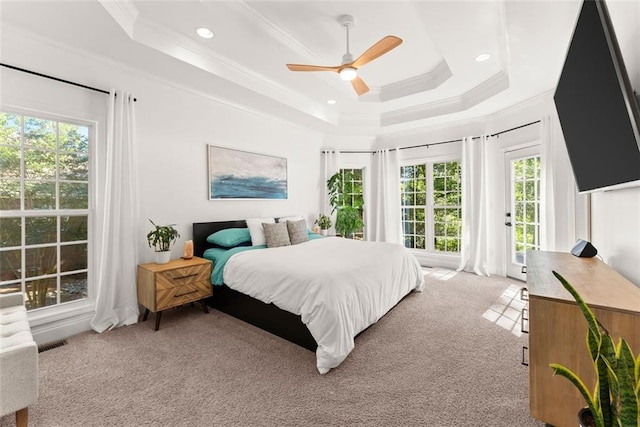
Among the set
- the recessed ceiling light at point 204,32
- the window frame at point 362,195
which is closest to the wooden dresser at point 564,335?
the recessed ceiling light at point 204,32

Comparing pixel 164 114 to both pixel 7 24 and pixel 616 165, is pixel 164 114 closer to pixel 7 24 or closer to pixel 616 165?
pixel 7 24

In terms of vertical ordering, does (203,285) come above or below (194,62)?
below

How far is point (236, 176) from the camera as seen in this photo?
13.3 feet

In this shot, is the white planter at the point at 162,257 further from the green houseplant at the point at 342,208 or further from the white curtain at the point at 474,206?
the white curtain at the point at 474,206

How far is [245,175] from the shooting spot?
4168mm

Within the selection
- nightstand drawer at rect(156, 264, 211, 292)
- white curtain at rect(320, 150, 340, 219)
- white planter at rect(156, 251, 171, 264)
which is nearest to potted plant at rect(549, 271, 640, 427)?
nightstand drawer at rect(156, 264, 211, 292)

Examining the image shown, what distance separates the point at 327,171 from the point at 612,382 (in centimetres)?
497

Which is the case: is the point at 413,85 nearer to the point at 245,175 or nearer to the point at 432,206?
the point at 432,206

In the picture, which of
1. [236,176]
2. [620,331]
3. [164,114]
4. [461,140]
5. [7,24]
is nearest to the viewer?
[620,331]

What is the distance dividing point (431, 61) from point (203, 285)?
3.80 meters

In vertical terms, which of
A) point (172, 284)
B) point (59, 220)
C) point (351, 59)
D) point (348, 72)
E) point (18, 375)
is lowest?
point (18, 375)

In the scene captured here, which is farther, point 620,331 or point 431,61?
point 431,61

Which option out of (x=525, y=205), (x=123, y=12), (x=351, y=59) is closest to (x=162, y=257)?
(x=123, y=12)

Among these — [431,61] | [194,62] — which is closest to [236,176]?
[194,62]
